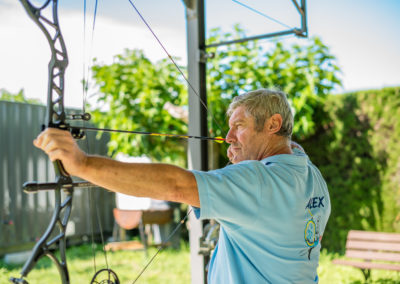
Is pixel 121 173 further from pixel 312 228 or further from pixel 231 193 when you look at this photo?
pixel 312 228

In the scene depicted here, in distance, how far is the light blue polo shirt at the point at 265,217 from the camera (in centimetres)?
94

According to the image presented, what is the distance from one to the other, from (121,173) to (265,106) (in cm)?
49

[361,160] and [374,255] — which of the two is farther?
[361,160]

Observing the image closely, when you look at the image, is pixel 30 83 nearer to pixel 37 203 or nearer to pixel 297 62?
pixel 37 203

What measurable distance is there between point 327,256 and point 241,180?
4411 mm

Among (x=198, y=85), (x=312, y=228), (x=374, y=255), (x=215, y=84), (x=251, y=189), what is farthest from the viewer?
(x=215, y=84)

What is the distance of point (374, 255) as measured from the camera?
3969 mm

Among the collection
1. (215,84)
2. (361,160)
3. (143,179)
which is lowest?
(361,160)

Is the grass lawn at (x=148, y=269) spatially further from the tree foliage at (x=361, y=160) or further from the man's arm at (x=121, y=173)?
the man's arm at (x=121, y=173)

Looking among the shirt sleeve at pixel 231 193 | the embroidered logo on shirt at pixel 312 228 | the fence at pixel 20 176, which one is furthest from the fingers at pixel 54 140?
the fence at pixel 20 176

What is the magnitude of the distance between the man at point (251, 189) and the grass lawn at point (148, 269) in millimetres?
3129

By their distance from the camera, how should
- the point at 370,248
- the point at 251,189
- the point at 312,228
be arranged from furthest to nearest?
1. the point at 370,248
2. the point at 312,228
3. the point at 251,189

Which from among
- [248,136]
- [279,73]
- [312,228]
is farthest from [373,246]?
[248,136]

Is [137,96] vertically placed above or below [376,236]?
above
